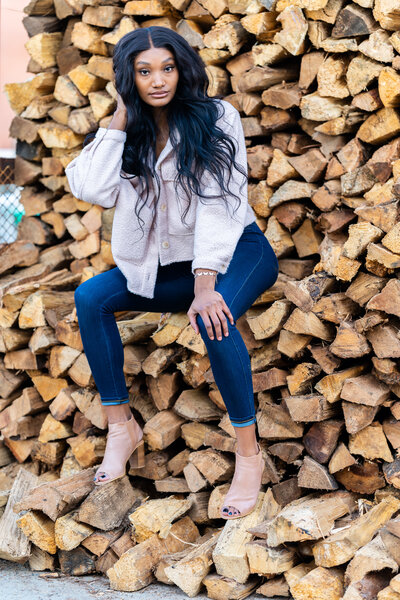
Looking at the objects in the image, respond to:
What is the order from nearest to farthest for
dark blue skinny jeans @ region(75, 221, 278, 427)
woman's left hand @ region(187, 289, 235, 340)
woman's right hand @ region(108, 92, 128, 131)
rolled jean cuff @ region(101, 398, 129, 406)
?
1. woman's left hand @ region(187, 289, 235, 340)
2. dark blue skinny jeans @ region(75, 221, 278, 427)
3. woman's right hand @ region(108, 92, 128, 131)
4. rolled jean cuff @ region(101, 398, 129, 406)

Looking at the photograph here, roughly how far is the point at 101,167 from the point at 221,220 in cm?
38

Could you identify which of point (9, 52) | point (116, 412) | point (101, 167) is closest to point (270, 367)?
point (116, 412)

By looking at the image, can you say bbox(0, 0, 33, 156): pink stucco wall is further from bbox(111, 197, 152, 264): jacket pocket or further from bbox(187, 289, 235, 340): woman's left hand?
bbox(187, 289, 235, 340): woman's left hand

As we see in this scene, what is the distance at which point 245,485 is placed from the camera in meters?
2.12

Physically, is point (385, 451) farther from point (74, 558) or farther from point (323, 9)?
point (323, 9)

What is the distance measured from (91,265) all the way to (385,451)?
1.41 m

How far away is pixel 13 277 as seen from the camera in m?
3.04

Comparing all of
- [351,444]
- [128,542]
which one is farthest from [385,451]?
[128,542]

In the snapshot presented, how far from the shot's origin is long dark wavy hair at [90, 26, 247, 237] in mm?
2119

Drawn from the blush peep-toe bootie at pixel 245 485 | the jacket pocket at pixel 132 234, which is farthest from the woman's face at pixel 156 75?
the blush peep-toe bootie at pixel 245 485

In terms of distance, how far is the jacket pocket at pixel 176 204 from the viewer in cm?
221

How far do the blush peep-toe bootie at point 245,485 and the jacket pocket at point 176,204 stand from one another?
0.67 m

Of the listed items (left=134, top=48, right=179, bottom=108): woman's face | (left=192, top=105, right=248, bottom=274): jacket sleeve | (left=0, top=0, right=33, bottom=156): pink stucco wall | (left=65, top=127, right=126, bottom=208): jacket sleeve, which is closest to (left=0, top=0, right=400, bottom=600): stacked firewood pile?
(left=192, top=105, right=248, bottom=274): jacket sleeve

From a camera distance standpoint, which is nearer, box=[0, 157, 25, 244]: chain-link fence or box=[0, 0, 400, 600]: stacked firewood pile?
box=[0, 0, 400, 600]: stacked firewood pile
